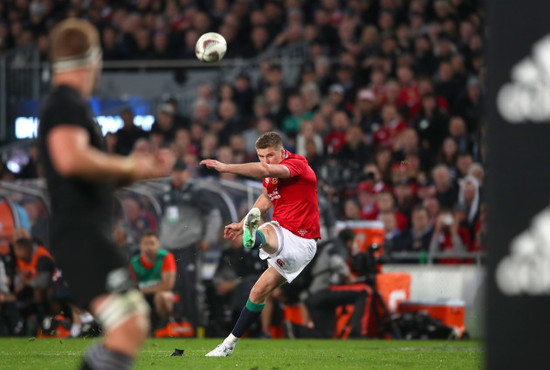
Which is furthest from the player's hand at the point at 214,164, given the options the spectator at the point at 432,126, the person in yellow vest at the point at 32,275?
the spectator at the point at 432,126

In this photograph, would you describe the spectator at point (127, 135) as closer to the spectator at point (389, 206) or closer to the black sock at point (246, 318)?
the spectator at point (389, 206)

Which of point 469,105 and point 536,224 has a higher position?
point 469,105

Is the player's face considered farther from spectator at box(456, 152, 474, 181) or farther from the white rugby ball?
spectator at box(456, 152, 474, 181)

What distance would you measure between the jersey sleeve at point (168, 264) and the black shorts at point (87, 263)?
34.3 feet

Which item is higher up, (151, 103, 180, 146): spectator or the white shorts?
(151, 103, 180, 146): spectator

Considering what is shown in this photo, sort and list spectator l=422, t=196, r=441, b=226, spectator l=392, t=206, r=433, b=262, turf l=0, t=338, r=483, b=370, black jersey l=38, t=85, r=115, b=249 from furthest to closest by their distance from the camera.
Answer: spectator l=422, t=196, r=441, b=226
spectator l=392, t=206, r=433, b=262
turf l=0, t=338, r=483, b=370
black jersey l=38, t=85, r=115, b=249

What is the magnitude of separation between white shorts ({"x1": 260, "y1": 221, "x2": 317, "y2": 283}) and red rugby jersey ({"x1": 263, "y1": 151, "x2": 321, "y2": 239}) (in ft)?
0.30

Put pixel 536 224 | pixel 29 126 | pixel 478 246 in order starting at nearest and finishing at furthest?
pixel 536 224, pixel 478 246, pixel 29 126

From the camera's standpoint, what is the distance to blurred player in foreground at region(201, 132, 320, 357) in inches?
430

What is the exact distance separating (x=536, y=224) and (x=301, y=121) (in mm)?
14531

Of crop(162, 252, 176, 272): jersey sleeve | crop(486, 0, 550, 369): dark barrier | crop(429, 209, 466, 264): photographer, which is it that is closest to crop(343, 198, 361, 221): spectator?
crop(429, 209, 466, 264): photographer

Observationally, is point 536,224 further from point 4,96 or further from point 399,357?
point 4,96

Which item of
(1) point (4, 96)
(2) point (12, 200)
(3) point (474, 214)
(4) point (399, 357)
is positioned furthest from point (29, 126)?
(4) point (399, 357)

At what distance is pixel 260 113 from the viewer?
1942 centimetres
